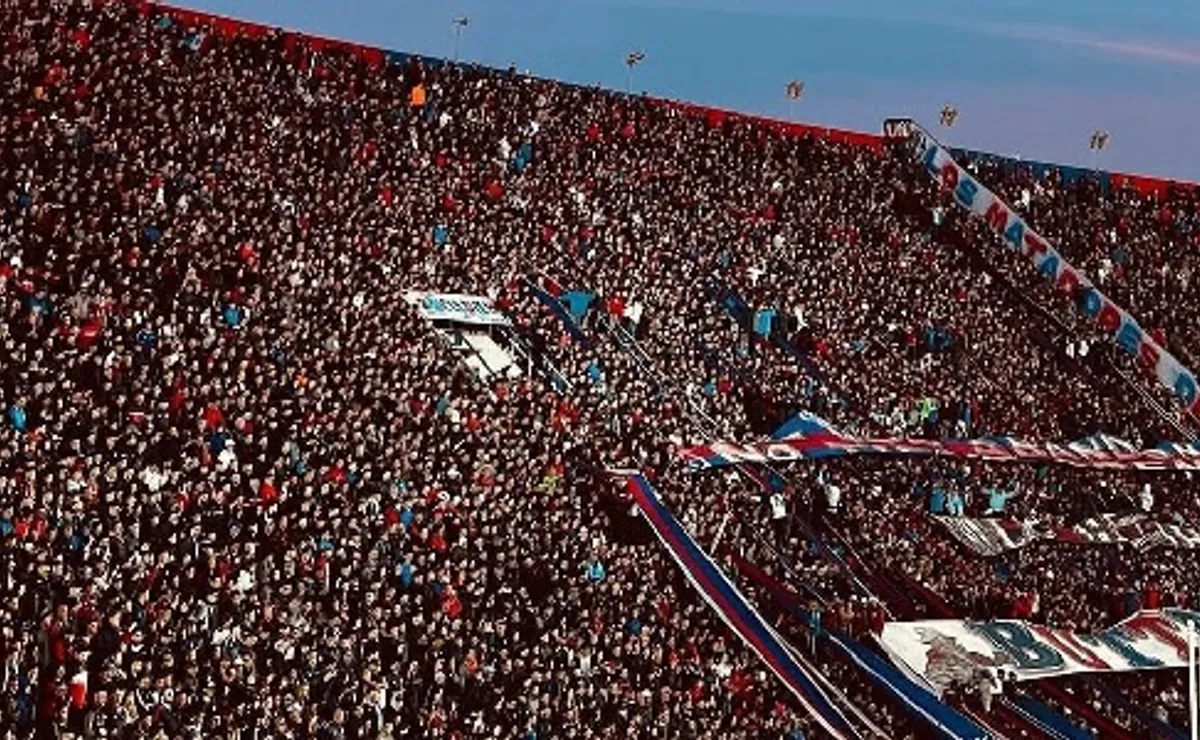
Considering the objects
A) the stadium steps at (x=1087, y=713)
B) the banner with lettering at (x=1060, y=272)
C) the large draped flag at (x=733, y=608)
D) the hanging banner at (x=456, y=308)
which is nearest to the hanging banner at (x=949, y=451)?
the large draped flag at (x=733, y=608)

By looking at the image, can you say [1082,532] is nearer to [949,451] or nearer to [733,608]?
[949,451]

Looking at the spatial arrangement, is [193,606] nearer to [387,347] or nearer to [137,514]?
[137,514]

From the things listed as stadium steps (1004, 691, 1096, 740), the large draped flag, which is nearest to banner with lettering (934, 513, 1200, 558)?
stadium steps (1004, 691, 1096, 740)

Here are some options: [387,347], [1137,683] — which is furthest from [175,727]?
[1137,683]

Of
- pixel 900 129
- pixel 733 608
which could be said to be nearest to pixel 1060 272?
pixel 900 129

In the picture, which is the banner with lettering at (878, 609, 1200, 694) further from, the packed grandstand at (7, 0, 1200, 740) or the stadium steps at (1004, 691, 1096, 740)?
the stadium steps at (1004, 691, 1096, 740)

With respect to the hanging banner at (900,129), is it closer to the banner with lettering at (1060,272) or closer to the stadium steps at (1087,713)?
the banner with lettering at (1060,272)
